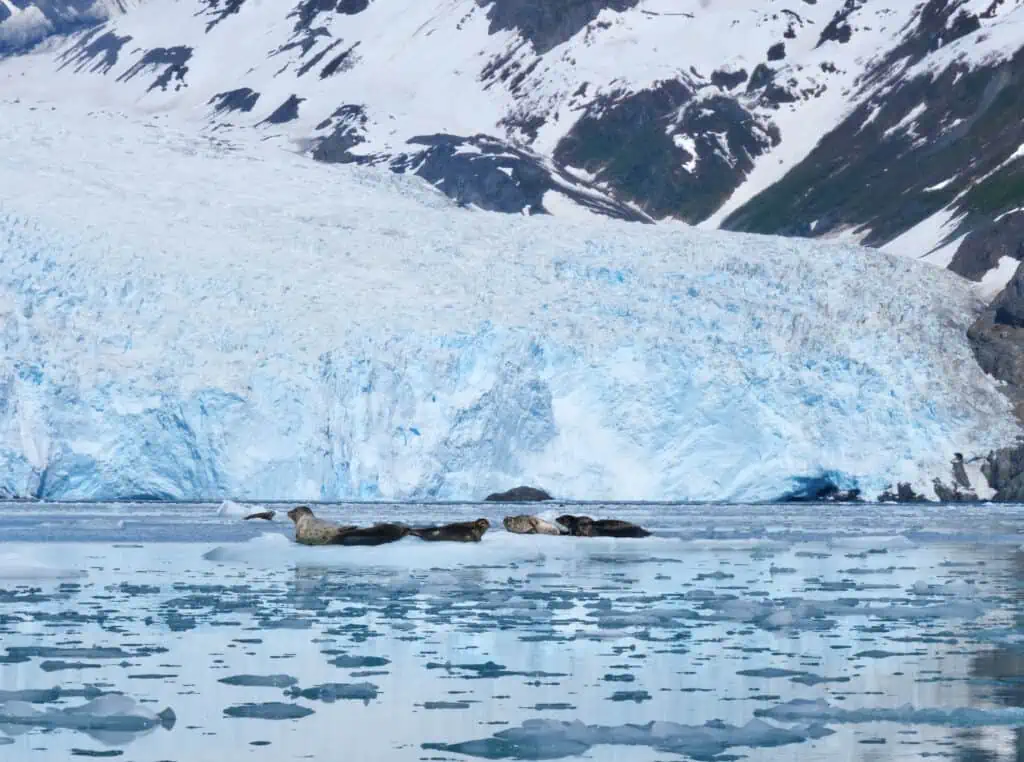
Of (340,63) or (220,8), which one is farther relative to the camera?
(220,8)

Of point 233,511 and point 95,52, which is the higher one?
point 95,52

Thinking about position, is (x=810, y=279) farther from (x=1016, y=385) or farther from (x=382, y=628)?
(x=382, y=628)

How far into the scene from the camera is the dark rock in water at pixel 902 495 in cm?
3002

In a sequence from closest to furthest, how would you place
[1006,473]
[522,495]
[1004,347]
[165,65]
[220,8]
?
[522,495] < [1006,473] < [1004,347] < [165,65] < [220,8]

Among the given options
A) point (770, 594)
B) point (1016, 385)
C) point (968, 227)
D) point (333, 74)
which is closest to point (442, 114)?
point (333, 74)

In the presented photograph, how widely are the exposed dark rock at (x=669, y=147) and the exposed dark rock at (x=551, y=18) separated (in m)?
13.8

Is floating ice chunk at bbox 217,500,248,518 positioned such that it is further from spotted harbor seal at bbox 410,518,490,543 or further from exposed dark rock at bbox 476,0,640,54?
exposed dark rock at bbox 476,0,640,54

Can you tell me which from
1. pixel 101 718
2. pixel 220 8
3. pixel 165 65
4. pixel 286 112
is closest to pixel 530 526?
pixel 101 718

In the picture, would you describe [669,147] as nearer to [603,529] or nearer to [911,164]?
[911,164]

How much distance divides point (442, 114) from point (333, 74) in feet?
55.2

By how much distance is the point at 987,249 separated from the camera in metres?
63.8

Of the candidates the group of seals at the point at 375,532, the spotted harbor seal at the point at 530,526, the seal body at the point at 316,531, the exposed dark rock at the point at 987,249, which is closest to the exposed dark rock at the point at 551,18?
the exposed dark rock at the point at 987,249

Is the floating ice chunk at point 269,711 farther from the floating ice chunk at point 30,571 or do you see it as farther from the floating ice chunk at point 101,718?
the floating ice chunk at point 30,571

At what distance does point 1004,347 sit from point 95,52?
151 m
